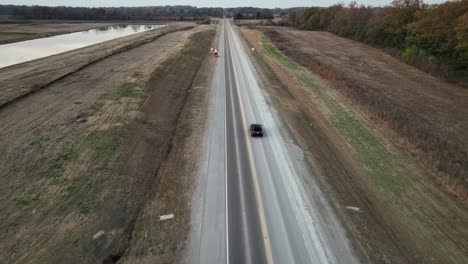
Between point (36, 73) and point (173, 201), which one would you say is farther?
point (36, 73)

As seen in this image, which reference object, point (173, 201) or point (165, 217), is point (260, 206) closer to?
point (173, 201)

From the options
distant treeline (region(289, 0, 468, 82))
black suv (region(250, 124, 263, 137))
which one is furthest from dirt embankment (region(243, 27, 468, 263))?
distant treeline (region(289, 0, 468, 82))

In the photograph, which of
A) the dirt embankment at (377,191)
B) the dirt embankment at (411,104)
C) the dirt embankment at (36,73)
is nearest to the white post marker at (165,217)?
the dirt embankment at (377,191)

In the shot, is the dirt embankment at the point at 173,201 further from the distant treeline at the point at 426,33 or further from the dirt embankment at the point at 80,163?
the distant treeline at the point at 426,33

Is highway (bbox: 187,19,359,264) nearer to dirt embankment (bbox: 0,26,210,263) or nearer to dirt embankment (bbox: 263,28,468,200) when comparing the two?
dirt embankment (bbox: 0,26,210,263)

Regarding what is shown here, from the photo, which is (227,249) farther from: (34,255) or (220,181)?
(34,255)

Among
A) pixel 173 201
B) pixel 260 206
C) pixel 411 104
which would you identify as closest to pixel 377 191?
pixel 260 206

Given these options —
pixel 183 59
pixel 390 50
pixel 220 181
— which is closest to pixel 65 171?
pixel 220 181

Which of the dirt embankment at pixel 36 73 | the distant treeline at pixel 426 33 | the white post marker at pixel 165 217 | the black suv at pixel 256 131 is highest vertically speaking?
the distant treeline at pixel 426 33
